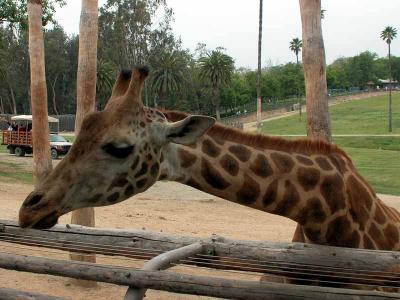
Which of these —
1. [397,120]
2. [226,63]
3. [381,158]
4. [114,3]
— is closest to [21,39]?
[114,3]

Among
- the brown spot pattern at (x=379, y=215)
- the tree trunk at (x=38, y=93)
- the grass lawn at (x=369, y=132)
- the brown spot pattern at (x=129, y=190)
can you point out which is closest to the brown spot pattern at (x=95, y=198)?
the brown spot pattern at (x=129, y=190)

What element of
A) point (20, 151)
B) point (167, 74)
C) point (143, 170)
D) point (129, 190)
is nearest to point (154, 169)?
point (143, 170)

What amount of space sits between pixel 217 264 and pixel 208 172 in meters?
1.15

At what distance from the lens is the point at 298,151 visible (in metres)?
4.11

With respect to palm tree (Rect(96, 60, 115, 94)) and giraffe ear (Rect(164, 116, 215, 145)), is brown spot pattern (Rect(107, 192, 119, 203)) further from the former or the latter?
palm tree (Rect(96, 60, 115, 94))

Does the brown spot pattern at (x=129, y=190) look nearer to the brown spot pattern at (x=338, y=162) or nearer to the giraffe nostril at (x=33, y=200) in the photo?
the giraffe nostril at (x=33, y=200)

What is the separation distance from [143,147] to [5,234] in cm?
266

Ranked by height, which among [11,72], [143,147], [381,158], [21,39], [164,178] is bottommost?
[381,158]

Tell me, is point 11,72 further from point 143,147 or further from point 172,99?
point 143,147

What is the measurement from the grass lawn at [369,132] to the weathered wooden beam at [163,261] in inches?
717

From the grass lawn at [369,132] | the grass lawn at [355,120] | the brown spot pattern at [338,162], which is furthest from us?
the grass lawn at [355,120]

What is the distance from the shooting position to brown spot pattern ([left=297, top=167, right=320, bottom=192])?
3873 millimetres

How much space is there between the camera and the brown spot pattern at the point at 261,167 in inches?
149

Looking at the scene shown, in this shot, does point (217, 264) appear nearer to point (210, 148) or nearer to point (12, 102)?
point (210, 148)
